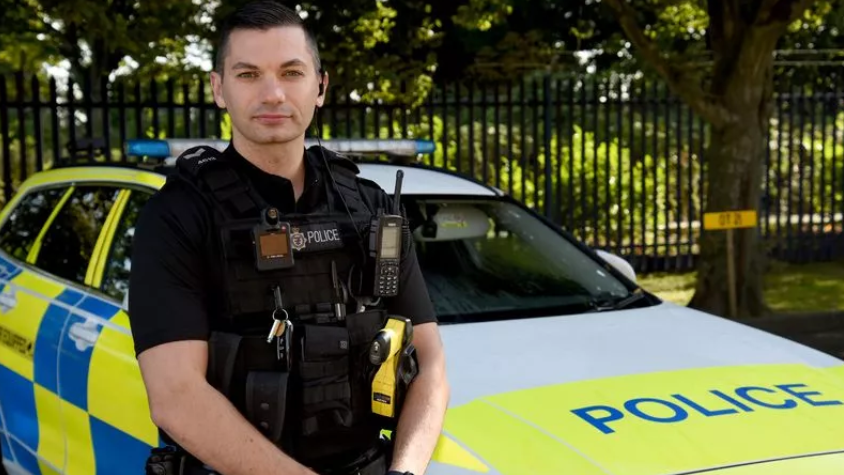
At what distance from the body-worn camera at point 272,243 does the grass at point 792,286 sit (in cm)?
857

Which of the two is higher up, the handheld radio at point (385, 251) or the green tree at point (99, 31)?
the green tree at point (99, 31)

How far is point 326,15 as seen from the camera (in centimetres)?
966

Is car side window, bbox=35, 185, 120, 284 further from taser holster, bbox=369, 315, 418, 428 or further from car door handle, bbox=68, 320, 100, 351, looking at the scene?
taser holster, bbox=369, 315, 418, 428

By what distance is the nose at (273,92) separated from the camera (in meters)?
2.03

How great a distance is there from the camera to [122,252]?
11.4ft

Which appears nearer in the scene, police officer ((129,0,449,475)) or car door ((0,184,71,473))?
police officer ((129,0,449,475))

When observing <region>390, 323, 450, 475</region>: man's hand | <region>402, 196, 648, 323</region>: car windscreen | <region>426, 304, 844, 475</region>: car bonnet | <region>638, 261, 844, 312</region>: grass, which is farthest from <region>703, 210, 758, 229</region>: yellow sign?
<region>390, 323, 450, 475</region>: man's hand

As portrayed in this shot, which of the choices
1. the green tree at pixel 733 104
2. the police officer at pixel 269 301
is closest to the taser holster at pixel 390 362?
the police officer at pixel 269 301

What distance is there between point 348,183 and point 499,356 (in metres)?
0.85

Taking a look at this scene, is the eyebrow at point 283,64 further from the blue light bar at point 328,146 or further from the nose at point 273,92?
the blue light bar at point 328,146

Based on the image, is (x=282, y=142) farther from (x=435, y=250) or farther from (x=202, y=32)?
(x=202, y=32)

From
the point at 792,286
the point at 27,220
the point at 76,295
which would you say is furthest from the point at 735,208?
the point at 76,295

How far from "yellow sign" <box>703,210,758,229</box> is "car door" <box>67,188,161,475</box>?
522 centimetres

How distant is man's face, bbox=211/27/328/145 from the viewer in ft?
6.70
